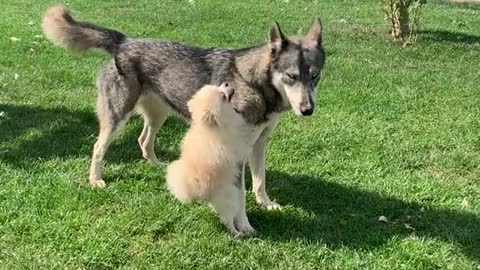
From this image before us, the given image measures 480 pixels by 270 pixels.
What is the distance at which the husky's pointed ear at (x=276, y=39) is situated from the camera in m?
4.13

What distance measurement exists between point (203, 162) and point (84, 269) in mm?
970

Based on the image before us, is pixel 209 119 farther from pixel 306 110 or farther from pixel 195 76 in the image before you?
pixel 195 76

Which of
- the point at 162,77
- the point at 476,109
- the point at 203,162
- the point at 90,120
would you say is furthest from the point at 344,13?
the point at 203,162

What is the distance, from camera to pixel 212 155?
3799mm

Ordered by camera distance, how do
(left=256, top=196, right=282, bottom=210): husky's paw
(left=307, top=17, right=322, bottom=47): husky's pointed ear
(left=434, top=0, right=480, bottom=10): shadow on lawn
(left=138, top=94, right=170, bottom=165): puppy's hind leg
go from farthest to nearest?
1. (left=434, top=0, right=480, bottom=10): shadow on lawn
2. (left=138, top=94, right=170, bottom=165): puppy's hind leg
3. (left=256, top=196, right=282, bottom=210): husky's paw
4. (left=307, top=17, right=322, bottom=47): husky's pointed ear

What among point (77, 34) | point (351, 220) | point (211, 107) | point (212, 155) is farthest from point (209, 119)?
point (77, 34)

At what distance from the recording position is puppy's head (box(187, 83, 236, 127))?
3793 millimetres

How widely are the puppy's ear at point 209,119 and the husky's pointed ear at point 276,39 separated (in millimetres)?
711

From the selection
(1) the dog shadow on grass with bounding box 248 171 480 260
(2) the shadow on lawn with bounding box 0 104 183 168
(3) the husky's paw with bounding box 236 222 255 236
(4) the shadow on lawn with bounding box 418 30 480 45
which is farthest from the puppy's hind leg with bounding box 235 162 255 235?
(4) the shadow on lawn with bounding box 418 30 480 45

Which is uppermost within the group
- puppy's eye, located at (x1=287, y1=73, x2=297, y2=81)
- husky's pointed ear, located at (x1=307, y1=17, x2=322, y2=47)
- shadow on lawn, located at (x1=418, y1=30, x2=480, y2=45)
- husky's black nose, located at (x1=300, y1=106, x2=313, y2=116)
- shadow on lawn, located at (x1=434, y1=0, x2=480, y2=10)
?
husky's pointed ear, located at (x1=307, y1=17, x2=322, y2=47)

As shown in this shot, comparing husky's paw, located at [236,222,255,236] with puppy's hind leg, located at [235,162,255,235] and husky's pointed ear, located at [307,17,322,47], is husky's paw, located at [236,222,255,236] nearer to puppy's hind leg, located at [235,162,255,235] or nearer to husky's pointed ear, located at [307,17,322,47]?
puppy's hind leg, located at [235,162,255,235]

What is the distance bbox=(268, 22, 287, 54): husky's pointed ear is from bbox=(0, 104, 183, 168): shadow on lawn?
1.80m

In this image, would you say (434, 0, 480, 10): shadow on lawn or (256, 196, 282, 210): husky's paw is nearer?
(256, 196, 282, 210): husky's paw

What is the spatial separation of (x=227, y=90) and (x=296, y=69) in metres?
0.49
